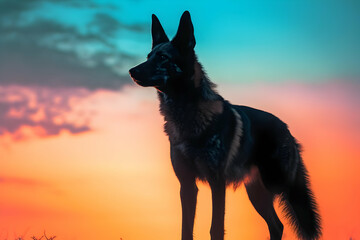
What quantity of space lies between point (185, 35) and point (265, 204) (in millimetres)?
3253

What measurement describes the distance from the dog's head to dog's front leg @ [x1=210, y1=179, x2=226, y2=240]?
4.93 feet

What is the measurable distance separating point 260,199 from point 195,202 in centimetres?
179

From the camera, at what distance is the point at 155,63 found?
247 inches

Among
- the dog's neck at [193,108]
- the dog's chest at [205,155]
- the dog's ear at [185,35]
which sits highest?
the dog's ear at [185,35]

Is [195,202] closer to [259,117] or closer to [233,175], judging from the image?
[233,175]

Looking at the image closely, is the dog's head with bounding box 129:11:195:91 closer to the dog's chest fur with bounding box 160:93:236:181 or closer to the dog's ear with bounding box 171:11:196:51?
the dog's ear with bounding box 171:11:196:51

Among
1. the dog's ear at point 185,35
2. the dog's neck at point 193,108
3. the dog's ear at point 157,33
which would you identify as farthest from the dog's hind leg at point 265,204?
the dog's ear at point 157,33

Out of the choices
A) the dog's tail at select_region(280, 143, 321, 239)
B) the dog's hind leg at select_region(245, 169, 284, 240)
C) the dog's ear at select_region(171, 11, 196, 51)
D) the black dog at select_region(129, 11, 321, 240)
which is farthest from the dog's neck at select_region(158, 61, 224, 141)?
the dog's tail at select_region(280, 143, 321, 239)

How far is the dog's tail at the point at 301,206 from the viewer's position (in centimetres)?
788

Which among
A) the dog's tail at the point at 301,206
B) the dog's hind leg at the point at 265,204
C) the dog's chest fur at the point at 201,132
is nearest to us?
the dog's chest fur at the point at 201,132

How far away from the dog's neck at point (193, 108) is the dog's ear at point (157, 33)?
0.68 m

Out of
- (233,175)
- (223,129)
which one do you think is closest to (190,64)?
(223,129)

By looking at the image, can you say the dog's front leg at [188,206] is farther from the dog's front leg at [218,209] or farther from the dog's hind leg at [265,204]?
the dog's hind leg at [265,204]

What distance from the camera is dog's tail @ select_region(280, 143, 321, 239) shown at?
7.88 m
